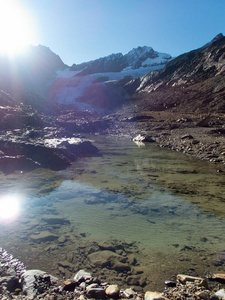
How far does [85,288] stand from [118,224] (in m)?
2.57

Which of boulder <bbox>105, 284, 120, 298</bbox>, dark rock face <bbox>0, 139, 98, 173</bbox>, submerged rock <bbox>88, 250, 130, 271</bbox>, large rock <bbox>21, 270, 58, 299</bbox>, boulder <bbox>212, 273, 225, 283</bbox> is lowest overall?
boulder <bbox>212, 273, 225, 283</bbox>

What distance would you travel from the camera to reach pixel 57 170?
12352mm

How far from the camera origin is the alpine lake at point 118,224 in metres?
4.69

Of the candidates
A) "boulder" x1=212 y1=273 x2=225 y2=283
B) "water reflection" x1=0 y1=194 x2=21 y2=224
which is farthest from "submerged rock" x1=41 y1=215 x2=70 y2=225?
"boulder" x1=212 y1=273 x2=225 y2=283

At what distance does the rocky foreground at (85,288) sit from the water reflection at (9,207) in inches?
89.3

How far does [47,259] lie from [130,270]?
1.64 meters

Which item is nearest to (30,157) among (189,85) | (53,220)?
(53,220)

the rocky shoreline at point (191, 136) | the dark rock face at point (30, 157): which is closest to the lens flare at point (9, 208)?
the dark rock face at point (30, 157)

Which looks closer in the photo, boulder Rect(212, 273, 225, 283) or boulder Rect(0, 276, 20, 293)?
boulder Rect(0, 276, 20, 293)

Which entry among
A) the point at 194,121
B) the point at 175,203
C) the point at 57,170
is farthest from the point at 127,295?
the point at 194,121

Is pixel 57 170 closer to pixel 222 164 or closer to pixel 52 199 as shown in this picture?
pixel 52 199

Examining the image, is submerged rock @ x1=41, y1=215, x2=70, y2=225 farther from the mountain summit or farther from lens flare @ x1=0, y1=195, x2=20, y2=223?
the mountain summit

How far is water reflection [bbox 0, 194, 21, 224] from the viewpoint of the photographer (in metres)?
6.50

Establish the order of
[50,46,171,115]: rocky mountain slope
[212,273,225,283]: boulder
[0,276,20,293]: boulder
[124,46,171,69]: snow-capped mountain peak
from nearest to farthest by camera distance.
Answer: [0,276,20,293]: boulder < [212,273,225,283]: boulder < [50,46,171,115]: rocky mountain slope < [124,46,171,69]: snow-capped mountain peak
